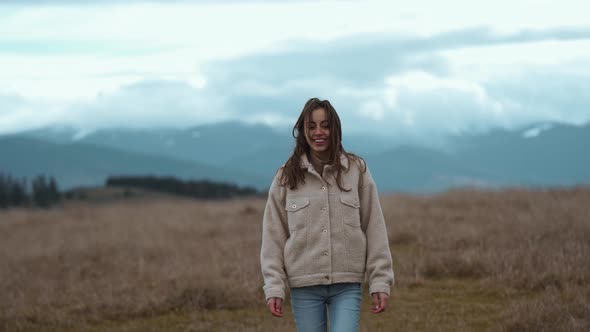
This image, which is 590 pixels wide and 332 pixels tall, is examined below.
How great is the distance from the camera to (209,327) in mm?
9406

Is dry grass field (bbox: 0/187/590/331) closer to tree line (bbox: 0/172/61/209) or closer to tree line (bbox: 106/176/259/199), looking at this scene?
tree line (bbox: 0/172/61/209)

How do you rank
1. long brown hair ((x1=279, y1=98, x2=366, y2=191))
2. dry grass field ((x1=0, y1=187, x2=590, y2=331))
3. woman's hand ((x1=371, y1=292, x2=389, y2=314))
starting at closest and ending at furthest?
woman's hand ((x1=371, y1=292, x2=389, y2=314)) < long brown hair ((x1=279, y1=98, x2=366, y2=191)) < dry grass field ((x1=0, y1=187, x2=590, y2=331))

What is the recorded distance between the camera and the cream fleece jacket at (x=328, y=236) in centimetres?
542

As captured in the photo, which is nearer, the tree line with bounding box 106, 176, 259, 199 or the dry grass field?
the dry grass field

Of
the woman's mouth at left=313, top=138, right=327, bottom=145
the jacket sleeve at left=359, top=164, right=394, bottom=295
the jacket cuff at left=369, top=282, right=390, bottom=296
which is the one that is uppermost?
the woman's mouth at left=313, top=138, right=327, bottom=145

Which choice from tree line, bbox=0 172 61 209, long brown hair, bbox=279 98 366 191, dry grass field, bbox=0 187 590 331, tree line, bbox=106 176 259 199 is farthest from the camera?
tree line, bbox=106 176 259 199

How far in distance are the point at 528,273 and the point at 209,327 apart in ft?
13.1

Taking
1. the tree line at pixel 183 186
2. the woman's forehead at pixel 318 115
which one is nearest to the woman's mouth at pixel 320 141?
the woman's forehead at pixel 318 115

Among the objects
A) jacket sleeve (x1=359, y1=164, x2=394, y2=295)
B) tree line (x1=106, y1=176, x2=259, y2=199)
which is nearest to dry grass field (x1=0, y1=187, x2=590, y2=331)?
jacket sleeve (x1=359, y1=164, x2=394, y2=295)

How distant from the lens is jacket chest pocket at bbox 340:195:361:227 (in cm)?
543

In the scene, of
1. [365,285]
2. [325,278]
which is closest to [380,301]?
[325,278]

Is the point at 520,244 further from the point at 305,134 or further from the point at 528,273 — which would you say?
the point at 305,134

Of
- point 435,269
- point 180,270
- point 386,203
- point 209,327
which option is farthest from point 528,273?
point 386,203

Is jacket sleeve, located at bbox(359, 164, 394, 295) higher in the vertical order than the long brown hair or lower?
lower
